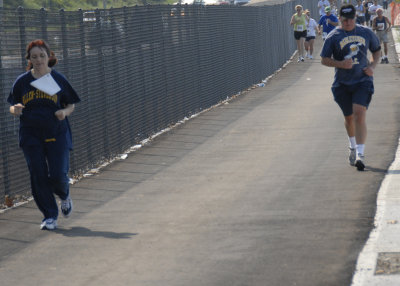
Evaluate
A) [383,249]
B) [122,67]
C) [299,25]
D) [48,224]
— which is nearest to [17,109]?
[48,224]

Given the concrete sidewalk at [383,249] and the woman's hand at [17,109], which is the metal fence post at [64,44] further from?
the concrete sidewalk at [383,249]

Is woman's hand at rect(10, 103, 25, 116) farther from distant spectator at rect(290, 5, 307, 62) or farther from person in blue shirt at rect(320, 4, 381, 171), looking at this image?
distant spectator at rect(290, 5, 307, 62)

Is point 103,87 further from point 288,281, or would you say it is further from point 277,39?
point 277,39

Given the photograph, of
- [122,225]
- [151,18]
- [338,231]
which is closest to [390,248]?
[338,231]

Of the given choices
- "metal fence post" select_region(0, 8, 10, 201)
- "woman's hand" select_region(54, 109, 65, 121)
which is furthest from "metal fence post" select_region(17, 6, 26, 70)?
"woman's hand" select_region(54, 109, 65, 121)

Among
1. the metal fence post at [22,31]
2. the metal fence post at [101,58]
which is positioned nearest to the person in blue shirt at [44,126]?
the metal fence post at [22,31]

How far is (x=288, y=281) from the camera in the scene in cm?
618

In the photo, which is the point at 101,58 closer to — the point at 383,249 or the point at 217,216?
the point at 217,216

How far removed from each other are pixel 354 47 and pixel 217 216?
320 cm

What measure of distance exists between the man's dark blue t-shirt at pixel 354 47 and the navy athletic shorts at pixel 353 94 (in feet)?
0.24

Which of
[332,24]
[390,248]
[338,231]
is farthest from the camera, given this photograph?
[332,24]

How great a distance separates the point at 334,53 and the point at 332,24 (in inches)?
718

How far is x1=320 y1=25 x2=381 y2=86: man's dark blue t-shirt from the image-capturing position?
1056 cm

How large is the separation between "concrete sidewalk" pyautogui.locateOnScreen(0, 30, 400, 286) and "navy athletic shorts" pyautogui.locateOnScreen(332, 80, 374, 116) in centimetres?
75
